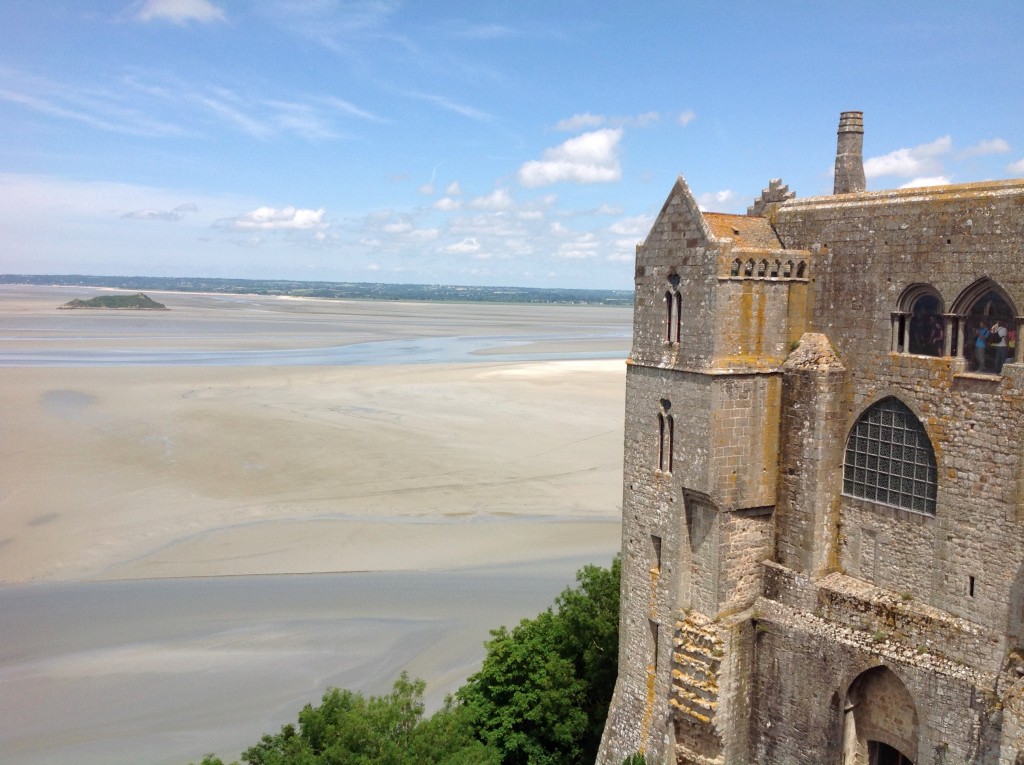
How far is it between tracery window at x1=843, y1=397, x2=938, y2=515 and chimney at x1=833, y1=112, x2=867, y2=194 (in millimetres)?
5450

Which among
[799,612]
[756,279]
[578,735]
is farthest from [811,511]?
[578,735]

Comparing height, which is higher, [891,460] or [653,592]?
[891,460]

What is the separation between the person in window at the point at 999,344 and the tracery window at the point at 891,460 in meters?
1.55

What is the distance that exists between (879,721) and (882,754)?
2.87 feet

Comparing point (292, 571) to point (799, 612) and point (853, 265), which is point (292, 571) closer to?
point (799, 612)

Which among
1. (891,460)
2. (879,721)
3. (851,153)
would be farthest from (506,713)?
(851,153)

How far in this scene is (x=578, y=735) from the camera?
61.5 ft

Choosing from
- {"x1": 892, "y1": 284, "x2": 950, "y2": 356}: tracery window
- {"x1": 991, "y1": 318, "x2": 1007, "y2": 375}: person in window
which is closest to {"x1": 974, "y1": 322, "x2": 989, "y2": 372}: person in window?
{"x1": 991, "y1": 318, "x2": 1007, "y2": 375}: person in window

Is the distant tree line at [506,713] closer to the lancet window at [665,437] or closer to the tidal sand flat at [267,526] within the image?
the tidal sand flat at [267,526]

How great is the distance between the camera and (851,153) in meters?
17.0

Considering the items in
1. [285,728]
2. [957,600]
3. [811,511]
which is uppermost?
[811,511]

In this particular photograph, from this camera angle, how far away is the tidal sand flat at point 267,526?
23797 mm

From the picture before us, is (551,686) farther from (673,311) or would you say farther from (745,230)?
(745,230)

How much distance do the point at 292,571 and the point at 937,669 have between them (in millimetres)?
23781
